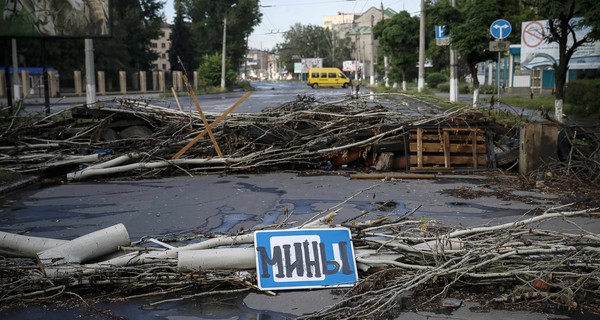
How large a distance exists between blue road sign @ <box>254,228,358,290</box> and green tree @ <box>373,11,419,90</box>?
50418 millimetres

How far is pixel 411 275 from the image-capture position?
5410mm

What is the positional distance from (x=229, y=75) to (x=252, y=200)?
6352 centimetres

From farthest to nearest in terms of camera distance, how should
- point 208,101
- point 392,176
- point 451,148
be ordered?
point 208,101 → point 451,148 → point 392,176

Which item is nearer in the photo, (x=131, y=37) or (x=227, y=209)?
(x=227, y=209)

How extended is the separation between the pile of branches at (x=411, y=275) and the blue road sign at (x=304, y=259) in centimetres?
15

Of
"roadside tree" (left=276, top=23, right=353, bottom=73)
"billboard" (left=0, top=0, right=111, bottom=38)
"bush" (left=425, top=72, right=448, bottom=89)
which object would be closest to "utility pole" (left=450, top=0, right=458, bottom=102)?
"billboard" (left=0, top=0, right=111, bottom=38)

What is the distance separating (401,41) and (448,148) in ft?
141

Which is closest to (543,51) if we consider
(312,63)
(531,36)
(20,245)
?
(531,36)

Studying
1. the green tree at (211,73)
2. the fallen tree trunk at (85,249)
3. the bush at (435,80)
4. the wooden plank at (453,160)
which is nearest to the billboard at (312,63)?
the green tree at (211,73)

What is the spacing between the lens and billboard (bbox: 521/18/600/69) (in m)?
34.2

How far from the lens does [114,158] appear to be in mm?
13141

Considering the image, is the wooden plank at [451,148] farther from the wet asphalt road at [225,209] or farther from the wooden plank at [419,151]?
the wet asphalt road at [225,209]

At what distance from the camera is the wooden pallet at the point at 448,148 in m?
13.1

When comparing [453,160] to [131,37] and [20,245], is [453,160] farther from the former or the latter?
[131,37]
